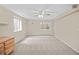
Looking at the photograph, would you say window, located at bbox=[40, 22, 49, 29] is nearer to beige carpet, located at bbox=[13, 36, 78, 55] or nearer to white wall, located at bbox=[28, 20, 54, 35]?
white wall, located at bbox=[28, 20, 54, 35]

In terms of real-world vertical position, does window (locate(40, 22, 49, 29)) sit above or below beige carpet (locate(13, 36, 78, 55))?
above

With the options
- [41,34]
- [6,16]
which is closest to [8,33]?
[6,16]

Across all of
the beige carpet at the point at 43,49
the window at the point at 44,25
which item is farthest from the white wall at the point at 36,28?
the beige carpet at the point at 43,49

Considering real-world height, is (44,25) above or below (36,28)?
above

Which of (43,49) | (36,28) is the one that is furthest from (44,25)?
(43,49)

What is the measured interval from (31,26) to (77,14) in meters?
9.28

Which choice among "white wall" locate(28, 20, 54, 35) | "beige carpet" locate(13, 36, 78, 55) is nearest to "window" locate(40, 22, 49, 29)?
"white wall" locate(28, 20, 54, 35)

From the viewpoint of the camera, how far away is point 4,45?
13.3 ft

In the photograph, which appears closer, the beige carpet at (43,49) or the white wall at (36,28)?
the beige carpet at (43,49)

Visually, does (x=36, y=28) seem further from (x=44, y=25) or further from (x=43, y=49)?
(x=43, y=49)

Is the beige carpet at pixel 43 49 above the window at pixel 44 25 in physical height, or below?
below

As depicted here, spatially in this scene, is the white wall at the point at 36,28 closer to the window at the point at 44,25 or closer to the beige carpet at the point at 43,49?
the window at the point at 44,25

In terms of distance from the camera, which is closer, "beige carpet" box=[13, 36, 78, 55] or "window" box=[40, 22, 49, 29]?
"beige carpet" box=[13, 36, 78, 55]
